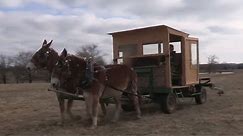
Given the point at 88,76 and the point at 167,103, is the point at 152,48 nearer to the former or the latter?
→ the point at 167,103

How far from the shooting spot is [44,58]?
1077 centimetres

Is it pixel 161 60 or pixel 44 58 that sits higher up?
pixel 44 58

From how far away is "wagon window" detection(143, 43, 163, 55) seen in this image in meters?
14.2

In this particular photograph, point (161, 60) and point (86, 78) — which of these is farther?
point (161, 60)

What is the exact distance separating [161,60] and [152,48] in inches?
21.0

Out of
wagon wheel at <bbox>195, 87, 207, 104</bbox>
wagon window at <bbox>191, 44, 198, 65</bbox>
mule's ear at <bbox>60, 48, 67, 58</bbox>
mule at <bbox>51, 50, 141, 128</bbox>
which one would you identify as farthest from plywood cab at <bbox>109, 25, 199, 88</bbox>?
mule's ear at <bbox>60, 48, 67, 58</bbox>

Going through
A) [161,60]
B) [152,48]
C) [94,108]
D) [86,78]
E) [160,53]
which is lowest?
[94,108]

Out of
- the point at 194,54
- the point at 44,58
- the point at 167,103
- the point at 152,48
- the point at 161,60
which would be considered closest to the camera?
the point at 44,58

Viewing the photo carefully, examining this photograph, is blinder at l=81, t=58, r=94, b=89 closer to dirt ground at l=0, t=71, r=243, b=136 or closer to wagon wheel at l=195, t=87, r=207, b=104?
dirt ground at l=0, t=71, r=243, b=136

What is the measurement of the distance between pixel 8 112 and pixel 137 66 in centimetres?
494

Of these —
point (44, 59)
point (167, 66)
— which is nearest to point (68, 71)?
point (44, 59)

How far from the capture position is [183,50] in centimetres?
1512

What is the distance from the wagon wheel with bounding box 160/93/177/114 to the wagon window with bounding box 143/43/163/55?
4.81 ft

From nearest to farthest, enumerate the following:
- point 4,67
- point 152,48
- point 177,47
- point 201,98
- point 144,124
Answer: point 144,124
point 152,48
point 177,47
point 201,98
point 4,67
